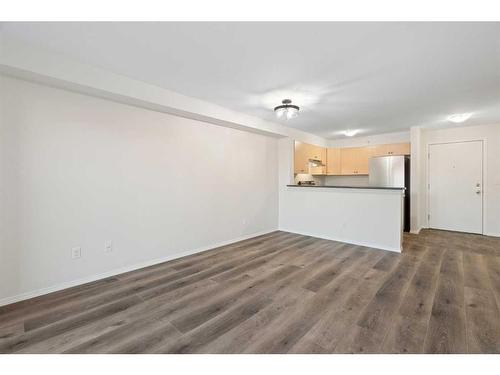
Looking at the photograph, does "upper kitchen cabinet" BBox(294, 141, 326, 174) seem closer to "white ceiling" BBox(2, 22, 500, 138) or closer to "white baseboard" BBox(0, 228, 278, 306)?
"white ceiling" BBox(2, 22, 500, 138)

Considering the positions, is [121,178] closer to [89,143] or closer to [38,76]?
[89,143]

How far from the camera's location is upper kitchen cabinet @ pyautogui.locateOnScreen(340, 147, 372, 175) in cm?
589

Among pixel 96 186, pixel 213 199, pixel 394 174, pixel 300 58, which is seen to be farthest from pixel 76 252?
pixel 394 174

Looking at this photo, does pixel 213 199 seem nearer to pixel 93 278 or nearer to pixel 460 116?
pixel 93 278

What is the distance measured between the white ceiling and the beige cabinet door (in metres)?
2.85

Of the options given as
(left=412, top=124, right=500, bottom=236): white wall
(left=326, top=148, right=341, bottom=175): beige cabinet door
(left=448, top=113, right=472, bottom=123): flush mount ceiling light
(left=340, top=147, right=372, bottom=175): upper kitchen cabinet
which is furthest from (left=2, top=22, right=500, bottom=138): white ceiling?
(left=326, top=148, right=341, bottom=175): beige cabinet door

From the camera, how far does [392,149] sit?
17.9 feet

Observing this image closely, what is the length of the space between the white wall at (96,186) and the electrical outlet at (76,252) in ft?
0.15

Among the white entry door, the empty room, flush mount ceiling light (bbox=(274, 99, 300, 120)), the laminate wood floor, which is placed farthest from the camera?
the white entry door

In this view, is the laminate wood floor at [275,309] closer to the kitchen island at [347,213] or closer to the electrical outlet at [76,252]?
the electrical outlet at [76,252]

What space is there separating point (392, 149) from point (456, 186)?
156 cm

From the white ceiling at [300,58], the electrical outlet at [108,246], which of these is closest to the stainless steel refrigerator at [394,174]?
the white ceiling at [300,58]

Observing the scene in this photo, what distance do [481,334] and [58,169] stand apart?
13.8ft

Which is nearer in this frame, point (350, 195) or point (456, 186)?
point (350, 195)
